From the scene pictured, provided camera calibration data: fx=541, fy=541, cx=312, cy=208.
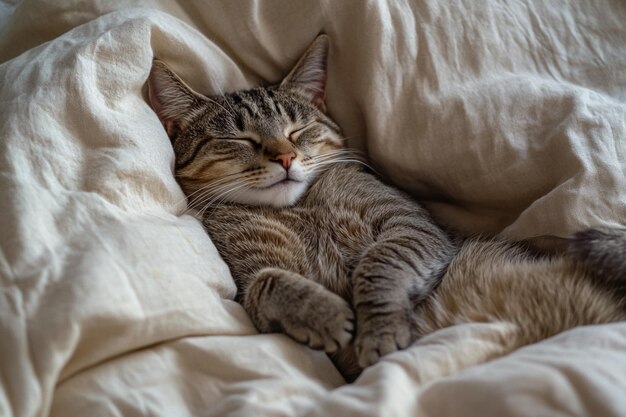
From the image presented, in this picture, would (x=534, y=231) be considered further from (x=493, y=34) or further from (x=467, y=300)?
(x=493, y=34)

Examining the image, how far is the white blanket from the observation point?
2.98ft

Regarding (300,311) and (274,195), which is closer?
(300,311)

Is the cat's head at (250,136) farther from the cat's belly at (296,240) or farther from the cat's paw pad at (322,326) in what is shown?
the cat's paw pad at (322,326)

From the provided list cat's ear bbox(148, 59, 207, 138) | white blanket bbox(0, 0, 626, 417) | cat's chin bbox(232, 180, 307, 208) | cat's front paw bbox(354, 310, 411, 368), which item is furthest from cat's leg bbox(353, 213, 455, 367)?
cat's ear bbox(148, 59, 207, 138)

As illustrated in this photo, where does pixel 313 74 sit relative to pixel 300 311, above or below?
above

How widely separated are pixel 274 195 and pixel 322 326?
48 cm

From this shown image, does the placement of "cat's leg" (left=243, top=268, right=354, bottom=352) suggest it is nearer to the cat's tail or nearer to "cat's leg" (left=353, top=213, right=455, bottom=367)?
"cat's leg" (left=353, top=213, right=455, bottom=367)

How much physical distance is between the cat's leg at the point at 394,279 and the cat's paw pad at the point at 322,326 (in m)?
0.04

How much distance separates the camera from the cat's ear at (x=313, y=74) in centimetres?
157

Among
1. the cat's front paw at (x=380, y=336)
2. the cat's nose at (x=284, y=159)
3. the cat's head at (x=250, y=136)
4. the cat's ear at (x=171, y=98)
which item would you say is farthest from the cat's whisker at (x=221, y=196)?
the cat's front paw at (x=380, y=336)

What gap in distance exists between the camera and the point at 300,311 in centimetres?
116

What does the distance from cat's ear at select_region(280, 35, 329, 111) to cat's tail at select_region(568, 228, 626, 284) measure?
85 centimetres

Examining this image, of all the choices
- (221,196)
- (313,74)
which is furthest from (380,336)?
(313,74)

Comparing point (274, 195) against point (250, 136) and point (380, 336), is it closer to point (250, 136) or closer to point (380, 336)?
point (250, 136)
